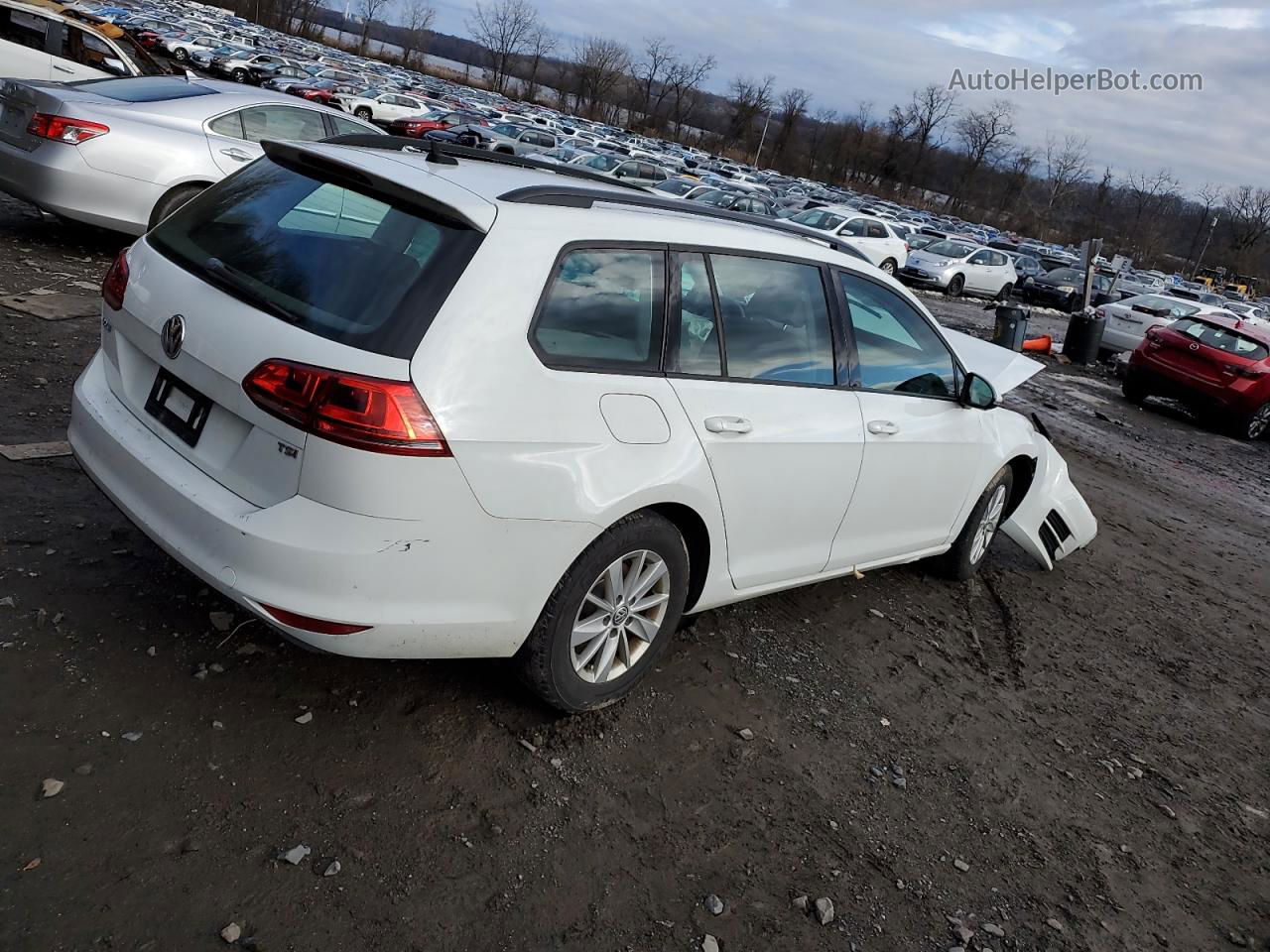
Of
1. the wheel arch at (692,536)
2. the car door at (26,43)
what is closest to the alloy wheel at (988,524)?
the wheel arch at (692,536)

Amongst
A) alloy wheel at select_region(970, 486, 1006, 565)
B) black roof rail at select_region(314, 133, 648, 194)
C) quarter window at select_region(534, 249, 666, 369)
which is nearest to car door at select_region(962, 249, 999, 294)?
alloy wheel at select_region(970, 486, 1006, 565)

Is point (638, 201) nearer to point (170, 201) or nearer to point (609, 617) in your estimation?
point (609, 617)

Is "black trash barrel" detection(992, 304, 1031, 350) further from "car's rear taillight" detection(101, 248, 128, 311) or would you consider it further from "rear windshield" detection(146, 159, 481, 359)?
"car's rear taillight" detection(101, 248, 128, 311)

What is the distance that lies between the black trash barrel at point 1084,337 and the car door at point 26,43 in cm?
1695

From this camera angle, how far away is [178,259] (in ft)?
A: 10.5

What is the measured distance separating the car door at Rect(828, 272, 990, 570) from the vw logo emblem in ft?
8.54

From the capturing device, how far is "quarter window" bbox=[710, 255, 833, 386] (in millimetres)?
3646

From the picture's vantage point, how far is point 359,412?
2.63 meters

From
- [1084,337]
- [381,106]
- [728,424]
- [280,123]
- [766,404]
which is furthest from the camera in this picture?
[381,106]

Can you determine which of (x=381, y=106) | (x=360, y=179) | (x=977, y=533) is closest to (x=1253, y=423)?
(x=977, y=533)

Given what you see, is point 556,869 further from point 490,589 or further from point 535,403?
point 535,403

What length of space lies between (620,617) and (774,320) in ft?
4.37

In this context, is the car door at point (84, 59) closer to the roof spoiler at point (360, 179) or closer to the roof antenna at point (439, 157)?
the roof spoiler at point (360, 179)

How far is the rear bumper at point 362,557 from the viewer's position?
2.70 meters
